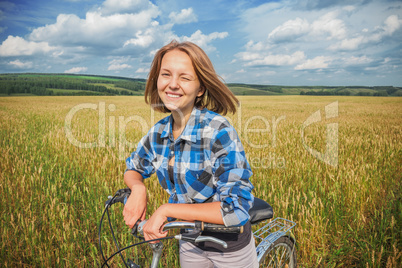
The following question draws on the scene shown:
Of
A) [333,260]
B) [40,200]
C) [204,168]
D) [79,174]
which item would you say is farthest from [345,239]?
[79,174]

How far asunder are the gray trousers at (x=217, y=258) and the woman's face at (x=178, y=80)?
882mm

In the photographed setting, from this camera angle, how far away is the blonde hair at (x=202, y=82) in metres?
1.44

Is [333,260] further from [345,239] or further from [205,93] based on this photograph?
[205,93]

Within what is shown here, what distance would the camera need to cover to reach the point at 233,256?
1462 mm

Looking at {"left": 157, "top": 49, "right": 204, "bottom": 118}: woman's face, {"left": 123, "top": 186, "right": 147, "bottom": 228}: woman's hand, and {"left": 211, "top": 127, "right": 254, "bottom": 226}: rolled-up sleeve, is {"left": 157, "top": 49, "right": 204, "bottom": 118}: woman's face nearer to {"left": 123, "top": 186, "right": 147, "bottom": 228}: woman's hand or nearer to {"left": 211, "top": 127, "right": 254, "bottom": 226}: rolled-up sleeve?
{"left": 211, "top": 127, "right": 254, "bottom": 226}: rolled-up sleeve

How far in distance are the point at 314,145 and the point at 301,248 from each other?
4.24 meters

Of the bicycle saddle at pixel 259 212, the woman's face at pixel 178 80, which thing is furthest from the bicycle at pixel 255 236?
the woman's face at pixel 178 80

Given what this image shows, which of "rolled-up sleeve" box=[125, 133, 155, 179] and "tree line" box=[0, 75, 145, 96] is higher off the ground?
"tree line" box=[0, 75, 145, 96]

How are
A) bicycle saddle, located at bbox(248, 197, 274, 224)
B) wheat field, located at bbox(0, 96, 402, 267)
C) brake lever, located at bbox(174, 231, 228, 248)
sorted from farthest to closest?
wheat field, located at bbox(0, 96, 402, 267), bicycle saddle, located at bbox(248, 197, 274, 224), brake lever, located at bbox(174, 231, 228, 248)

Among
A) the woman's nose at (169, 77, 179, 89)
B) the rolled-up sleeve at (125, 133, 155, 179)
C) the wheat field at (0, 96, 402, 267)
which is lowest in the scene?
the wheat field at (0, 96, 402, 267)

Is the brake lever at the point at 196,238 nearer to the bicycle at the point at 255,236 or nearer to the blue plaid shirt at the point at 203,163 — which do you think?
→ the bicycle at the point at 255,236

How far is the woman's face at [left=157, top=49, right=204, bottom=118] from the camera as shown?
56.3 inches

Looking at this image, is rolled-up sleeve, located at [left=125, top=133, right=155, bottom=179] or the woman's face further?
rolled-up sleeve, located at [left=125, top=133, right=155, bottom=179]

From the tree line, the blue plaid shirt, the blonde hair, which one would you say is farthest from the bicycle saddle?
the tree line
